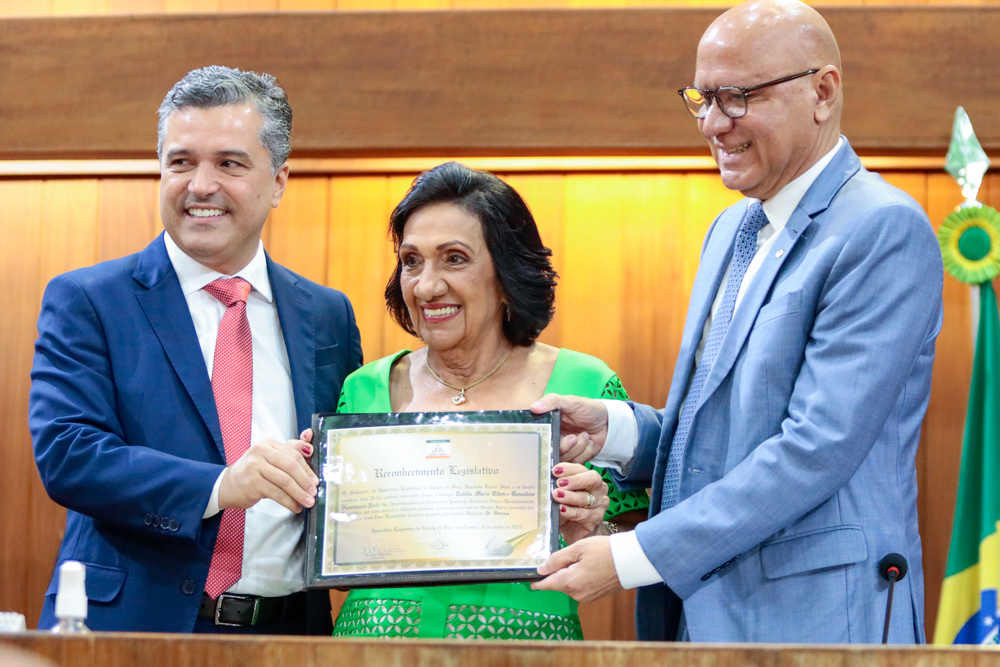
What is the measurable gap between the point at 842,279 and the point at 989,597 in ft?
4.10

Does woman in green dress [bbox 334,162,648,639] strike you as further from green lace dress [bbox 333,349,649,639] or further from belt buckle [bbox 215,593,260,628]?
belt buckle [bbox 215,593,260,628]

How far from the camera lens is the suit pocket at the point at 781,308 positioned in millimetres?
1866

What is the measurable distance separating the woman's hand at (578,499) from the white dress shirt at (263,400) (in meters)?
0.55

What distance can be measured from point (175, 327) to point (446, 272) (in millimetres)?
594

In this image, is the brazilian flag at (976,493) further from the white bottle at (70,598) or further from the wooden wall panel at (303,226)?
the white bottle at (70,598)

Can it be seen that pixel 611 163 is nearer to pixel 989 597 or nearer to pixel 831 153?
pixel 831 153

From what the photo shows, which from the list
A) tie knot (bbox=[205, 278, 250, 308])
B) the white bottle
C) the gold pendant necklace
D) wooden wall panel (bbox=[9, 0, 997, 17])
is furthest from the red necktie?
wooden wall panel (bbox=[9, 0, 997, 17])

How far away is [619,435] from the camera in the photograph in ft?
7.11

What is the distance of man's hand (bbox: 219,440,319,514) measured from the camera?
1.93m

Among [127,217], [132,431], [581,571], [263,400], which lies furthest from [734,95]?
[127,217]

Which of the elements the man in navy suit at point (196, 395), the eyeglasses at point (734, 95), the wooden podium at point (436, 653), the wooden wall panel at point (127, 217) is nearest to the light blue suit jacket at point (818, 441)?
the eyeglasses at point (734, 95)

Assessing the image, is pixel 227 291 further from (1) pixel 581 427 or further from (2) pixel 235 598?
(1) pixel 581 427

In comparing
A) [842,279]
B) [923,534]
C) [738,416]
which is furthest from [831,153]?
[923,534]

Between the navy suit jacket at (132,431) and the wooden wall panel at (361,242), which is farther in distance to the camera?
the wooden wall panel at (361,242)
